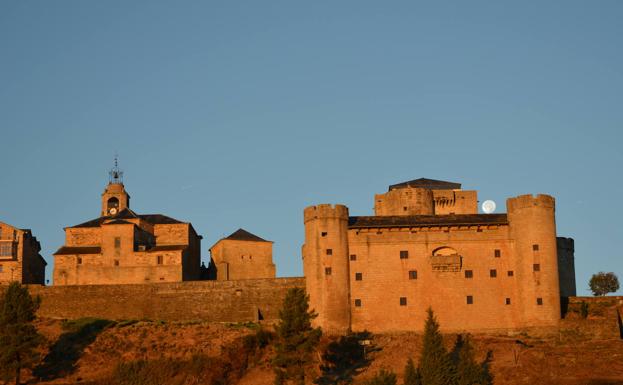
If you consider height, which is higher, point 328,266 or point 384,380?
point 328,266

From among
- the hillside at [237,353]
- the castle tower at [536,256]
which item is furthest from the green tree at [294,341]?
the castle tower at [536,256]

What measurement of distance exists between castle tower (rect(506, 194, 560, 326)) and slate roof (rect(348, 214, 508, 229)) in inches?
57.0

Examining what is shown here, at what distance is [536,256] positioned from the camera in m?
75.7

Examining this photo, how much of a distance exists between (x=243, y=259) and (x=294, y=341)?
79.8ft

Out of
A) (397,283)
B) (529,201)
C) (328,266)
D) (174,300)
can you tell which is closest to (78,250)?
(174,300)

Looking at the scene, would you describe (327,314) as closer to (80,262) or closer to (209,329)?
(209,329)

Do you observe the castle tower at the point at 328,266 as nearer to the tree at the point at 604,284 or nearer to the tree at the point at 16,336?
the tree at the point at 16,336

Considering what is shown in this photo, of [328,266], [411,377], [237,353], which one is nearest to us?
[411,377]

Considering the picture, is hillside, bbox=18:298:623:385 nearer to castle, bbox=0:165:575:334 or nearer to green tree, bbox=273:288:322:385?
castle, bbox=0:165:575:334

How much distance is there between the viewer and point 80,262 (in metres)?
86.9

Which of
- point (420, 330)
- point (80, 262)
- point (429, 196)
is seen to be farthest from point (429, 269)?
point (80, 262)

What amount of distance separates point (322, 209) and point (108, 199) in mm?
29808

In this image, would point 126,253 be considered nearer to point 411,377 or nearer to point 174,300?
point 174,300

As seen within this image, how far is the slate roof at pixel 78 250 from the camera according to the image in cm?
8744
